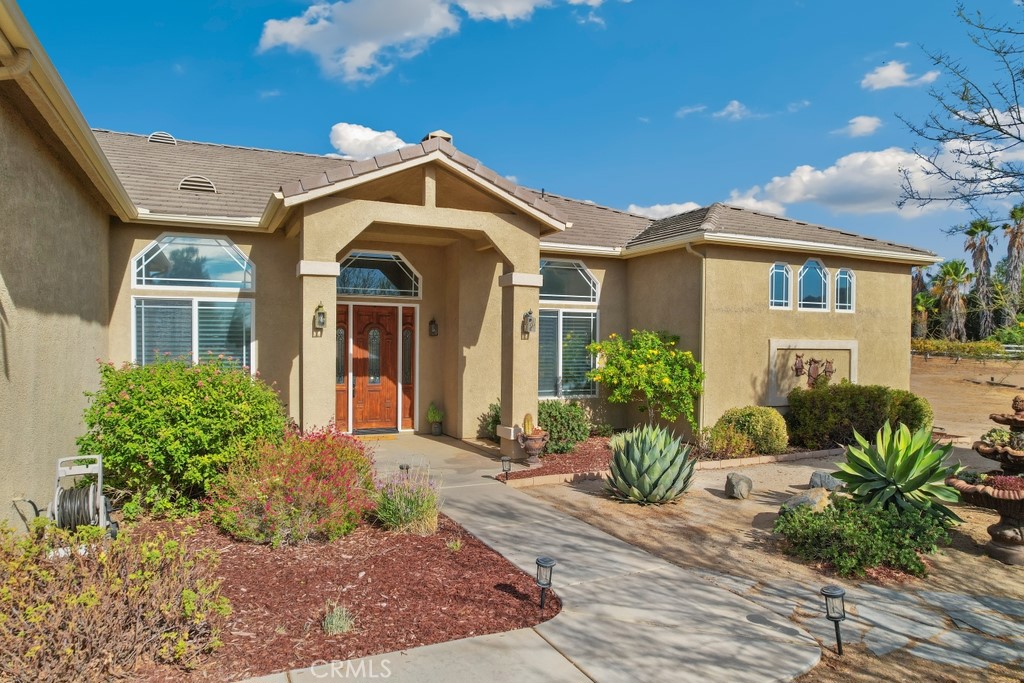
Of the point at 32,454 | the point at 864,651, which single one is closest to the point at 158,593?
the point at 32,454

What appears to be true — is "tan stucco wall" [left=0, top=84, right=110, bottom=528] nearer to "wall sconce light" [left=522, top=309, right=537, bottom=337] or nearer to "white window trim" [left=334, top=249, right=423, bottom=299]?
"white window trim" [left=334, top=249, right=423, bottom=299]

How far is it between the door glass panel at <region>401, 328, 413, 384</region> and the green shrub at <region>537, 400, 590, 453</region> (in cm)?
301

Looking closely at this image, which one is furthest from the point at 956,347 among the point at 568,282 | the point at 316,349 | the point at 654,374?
the point at 316,349

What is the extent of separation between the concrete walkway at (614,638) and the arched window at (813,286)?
879cm

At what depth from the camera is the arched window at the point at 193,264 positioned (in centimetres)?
1038

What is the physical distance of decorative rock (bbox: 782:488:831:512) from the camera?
7.47 metres

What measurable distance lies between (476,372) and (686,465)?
5.05m

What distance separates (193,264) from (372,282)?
3.24m

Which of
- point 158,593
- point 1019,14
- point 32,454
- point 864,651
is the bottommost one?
point 864,651

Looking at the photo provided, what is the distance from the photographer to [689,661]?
4301 mm

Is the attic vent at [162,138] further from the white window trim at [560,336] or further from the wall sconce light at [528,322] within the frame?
the wall sconce light at [528,322]

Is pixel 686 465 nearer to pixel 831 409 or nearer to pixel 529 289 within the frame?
pixel 529 289

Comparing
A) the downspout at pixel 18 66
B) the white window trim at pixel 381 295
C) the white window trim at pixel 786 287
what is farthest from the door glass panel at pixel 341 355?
the white window trim at pixel 786 287

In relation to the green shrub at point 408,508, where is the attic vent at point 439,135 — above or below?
above
